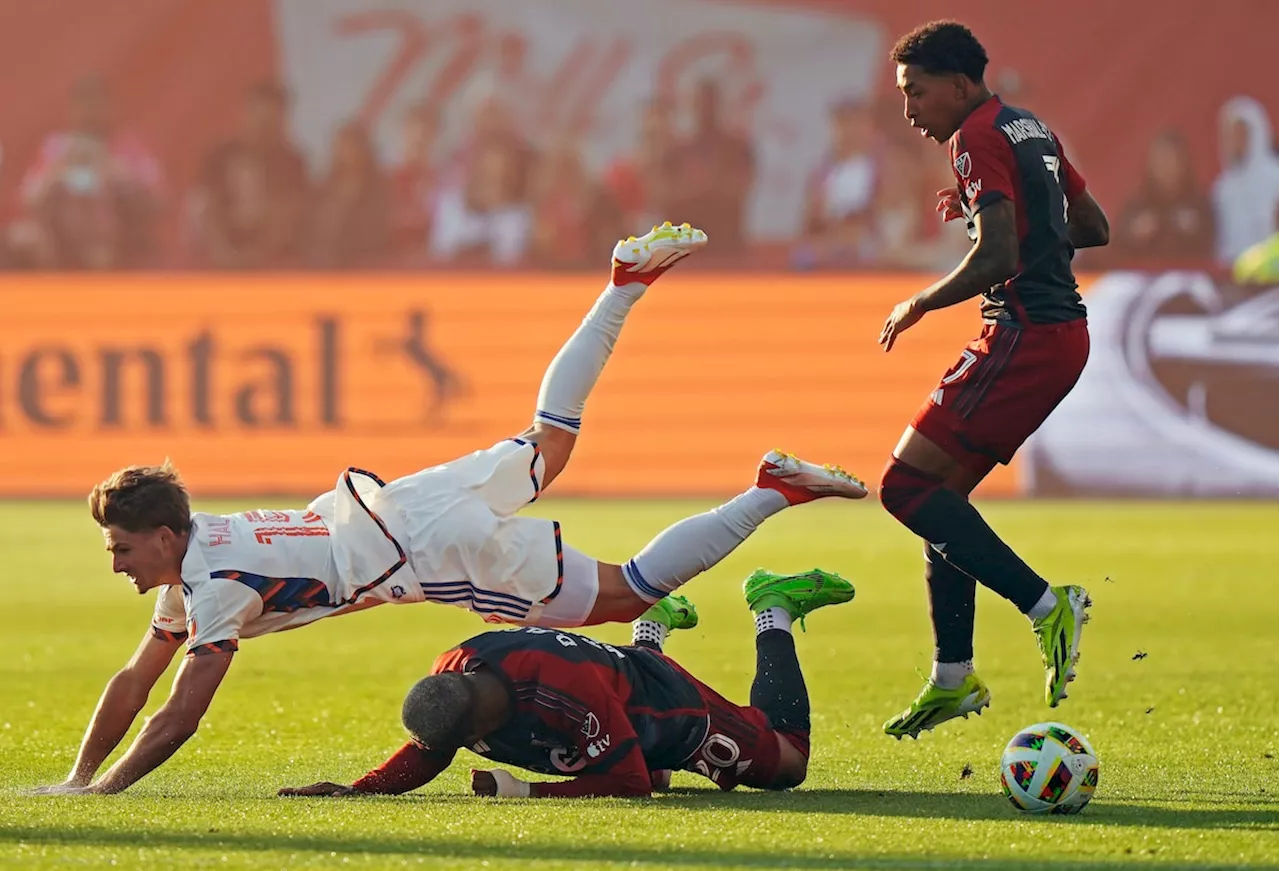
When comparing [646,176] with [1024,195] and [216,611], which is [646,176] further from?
[216,611]

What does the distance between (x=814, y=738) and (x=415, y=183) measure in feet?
46.7

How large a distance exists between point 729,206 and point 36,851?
15.8 metres

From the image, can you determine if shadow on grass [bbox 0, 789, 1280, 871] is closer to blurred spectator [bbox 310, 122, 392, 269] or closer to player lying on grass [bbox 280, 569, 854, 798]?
player lying on grass [bbox 280, 569, 854, 798]

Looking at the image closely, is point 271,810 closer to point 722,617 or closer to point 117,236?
point 722,617

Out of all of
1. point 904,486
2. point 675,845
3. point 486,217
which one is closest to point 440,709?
point 675,845

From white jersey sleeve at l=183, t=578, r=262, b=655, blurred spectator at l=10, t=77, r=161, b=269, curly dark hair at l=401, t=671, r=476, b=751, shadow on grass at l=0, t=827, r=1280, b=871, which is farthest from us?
blurred spectator at l=10, t=77, r=161, b=269

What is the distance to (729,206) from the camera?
19906mm

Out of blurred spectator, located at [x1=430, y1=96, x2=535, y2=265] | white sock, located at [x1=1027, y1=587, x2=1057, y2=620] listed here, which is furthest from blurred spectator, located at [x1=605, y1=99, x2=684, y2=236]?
white sock, located at [x1=1027, y1=587, x2=1057, y2=620]

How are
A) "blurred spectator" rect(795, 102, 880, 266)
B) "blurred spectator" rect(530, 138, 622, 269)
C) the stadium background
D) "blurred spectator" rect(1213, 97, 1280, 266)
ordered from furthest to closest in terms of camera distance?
"blurred spectator" rect(530, 138, 622, 269), "blurred spectator" rect(795, 102, 880, 266), "blurred spectator" rect(1213, 97, 1280, 266), the stadium background

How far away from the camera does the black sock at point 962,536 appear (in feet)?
20.1

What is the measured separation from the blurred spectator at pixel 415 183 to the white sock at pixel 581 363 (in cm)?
1312

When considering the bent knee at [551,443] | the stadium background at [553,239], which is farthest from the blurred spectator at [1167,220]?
the bent knee at [551,443]

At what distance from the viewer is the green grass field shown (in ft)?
15.4

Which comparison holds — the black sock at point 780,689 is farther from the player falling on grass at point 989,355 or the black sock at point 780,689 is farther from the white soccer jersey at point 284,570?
the white soccer jersey at point 284,570
